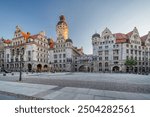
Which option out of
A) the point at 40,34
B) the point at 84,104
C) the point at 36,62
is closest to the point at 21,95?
the point at 84,104

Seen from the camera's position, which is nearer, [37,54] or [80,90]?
[80,90]

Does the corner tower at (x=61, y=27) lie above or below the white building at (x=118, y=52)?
above

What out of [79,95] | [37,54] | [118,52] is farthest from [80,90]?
[118,52]

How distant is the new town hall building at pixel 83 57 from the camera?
48.8 meters

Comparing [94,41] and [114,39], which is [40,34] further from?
[114,39]

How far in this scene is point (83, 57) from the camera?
5803 cm

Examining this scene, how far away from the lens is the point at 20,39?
Answer: 165 ft

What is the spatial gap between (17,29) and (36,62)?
66.9 feet

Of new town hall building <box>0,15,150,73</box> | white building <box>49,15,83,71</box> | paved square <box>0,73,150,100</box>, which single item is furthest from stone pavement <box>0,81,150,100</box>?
white building <box>49,15,83,71</box>

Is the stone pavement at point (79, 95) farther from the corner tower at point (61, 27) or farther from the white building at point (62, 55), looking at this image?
the corner tower at point (61, 27)

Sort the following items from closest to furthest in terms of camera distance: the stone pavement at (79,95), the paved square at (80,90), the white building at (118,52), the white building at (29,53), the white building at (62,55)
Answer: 1. the stone pavement at (79,95)
2. the paved square at (80,90)
3. the white building at (29,53)
4. the white building at (118,52)
5. the white building at (62,55)

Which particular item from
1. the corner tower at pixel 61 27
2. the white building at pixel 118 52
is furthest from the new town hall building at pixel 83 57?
the corner tower at pixel 61 27

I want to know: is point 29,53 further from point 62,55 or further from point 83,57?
point 83,57

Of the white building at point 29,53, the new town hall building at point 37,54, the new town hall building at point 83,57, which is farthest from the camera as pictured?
the new town hall building at point 83,57
